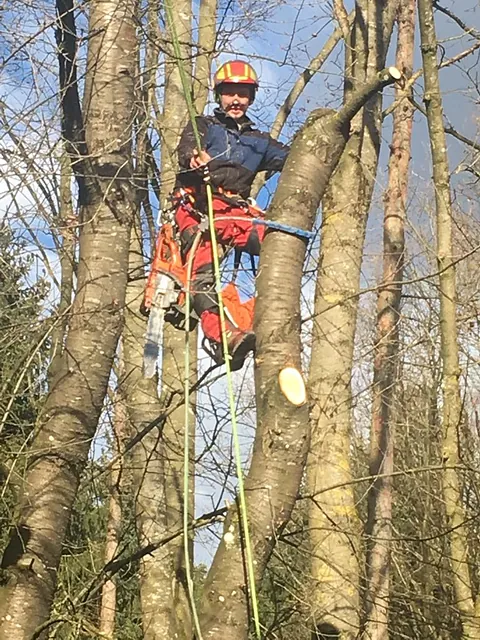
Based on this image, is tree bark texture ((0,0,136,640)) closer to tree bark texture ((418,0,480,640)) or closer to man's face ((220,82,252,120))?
man's face ((220,82,252,120))

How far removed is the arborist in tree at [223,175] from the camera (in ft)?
12.6

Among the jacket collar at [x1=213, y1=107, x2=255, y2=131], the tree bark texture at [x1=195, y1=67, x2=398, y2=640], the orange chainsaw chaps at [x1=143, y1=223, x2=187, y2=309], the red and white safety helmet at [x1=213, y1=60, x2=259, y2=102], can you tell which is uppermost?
the red and white safety helmet at [x1=213, y1=60, x2=259, y2=102]

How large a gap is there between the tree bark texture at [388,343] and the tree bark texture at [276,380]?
1.91 m

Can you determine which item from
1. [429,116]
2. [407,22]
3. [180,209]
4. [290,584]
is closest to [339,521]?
[290,584]

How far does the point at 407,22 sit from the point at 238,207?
4.46m

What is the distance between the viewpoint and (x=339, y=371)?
13.9 ft

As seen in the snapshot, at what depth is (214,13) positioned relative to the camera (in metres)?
6.70

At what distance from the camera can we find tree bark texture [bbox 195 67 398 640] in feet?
8.74

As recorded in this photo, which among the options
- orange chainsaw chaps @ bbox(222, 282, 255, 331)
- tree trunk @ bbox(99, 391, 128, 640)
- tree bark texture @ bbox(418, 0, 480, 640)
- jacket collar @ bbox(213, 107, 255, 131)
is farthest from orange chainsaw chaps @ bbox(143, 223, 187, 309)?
tree trunk @ bbox(99, 391, 128, 640)

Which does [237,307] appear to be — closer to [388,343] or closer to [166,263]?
[166,263]

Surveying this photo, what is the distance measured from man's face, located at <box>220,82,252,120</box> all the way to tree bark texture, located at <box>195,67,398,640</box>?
114 cm

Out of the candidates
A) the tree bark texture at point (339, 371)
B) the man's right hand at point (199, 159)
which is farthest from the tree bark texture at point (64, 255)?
the tree bark texture at point (339, 371)

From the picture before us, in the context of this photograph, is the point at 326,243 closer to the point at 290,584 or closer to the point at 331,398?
the point at 331,398

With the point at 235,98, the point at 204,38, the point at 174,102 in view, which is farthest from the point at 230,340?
the point at 204,38
